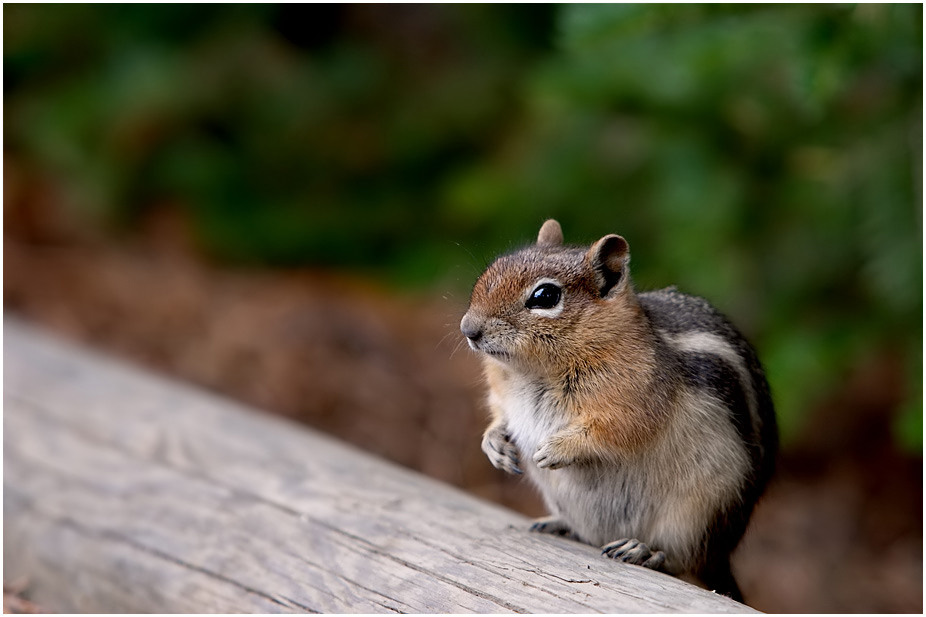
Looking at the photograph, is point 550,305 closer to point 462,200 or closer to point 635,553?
point 635,553

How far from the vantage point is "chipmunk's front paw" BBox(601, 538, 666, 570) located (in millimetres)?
2371

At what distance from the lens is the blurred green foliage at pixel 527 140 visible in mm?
3355

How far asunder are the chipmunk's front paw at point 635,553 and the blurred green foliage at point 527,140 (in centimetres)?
92

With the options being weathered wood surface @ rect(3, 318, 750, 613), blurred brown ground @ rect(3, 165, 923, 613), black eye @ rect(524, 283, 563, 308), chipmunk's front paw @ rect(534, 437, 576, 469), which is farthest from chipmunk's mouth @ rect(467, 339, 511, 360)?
blurred brown ground @ rect(3, 165, 923, 613)

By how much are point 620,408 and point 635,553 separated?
345mm

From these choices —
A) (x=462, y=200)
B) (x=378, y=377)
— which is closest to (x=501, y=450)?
(x=462, y=200)

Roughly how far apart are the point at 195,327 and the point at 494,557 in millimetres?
3582

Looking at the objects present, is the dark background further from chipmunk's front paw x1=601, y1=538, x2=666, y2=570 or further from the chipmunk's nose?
chipmunk's front paw x1=601, y1=538, x2=666, y2=570

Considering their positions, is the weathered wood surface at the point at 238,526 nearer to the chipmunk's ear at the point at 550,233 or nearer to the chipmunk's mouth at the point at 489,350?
the chipmunk's mouth at the point at 489,350

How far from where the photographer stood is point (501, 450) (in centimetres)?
248

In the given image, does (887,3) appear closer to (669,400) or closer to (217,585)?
(669,400)

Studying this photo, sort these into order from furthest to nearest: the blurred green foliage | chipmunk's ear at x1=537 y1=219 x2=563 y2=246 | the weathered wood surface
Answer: the blurred green foliage → chipmunk's ear at x1=537 y1=219 x2=563 y2=246 → the weathered wood surface

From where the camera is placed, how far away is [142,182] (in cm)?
596

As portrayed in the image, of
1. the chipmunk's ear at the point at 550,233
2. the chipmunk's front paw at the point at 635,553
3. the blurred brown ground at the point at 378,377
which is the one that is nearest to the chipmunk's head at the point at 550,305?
the chipmunk's ear at the point at 550,233
